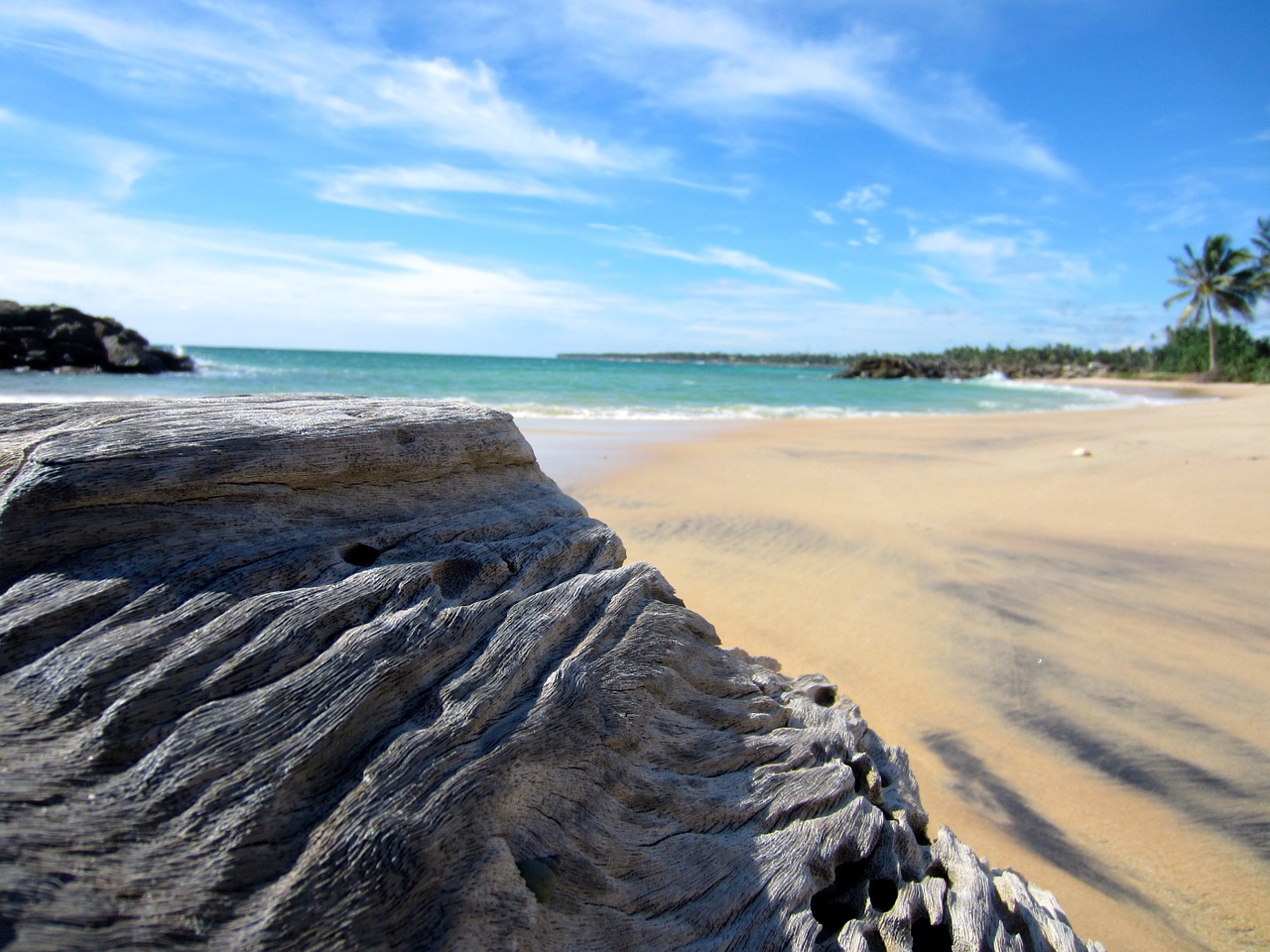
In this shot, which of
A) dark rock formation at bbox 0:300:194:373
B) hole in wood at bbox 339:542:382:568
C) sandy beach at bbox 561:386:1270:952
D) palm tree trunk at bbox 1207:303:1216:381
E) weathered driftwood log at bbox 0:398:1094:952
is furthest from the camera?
A: palm tree trunk at bbox 1207:303:1216:381

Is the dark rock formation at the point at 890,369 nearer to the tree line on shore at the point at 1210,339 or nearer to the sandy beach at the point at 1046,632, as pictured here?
the tree line on shore at the point at 1210,339

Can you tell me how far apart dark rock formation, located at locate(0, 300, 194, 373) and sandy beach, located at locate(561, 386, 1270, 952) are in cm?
3630

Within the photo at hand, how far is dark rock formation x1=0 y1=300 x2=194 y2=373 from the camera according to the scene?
36219 mm

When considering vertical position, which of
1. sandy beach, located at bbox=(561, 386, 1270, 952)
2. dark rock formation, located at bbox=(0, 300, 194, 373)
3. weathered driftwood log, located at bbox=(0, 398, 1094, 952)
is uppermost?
dark rock formation, located at bbox=(0, 300, 194, 373)

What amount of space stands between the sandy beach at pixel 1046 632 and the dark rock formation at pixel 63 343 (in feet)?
119

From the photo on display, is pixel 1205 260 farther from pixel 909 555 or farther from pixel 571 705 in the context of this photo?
pixel 571 705

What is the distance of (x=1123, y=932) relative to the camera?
11.5ft

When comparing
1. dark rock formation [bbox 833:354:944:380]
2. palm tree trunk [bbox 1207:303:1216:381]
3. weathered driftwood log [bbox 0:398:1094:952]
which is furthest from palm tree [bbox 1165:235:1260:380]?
weathered driftwood log [bbox 0:398:1094:952]

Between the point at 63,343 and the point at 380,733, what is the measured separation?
44.8 meters

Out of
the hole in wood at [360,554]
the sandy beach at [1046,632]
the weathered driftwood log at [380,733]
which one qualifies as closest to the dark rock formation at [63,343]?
the sandy beach at [1046,632]

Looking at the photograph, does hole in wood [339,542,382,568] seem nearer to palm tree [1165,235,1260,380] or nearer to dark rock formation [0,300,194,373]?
dark rock formation [0,300,194,373]

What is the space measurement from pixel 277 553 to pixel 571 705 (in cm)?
108

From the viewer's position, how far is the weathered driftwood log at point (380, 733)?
1787mm

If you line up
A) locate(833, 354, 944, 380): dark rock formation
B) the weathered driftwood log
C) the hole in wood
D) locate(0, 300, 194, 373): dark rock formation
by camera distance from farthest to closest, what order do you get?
1. locate(833, 354, 944, 380): dark rock formation
2. locate(0, 300, 194, 373): dark rock formation
3. the hole in wood
4. the weathered driftwood log
